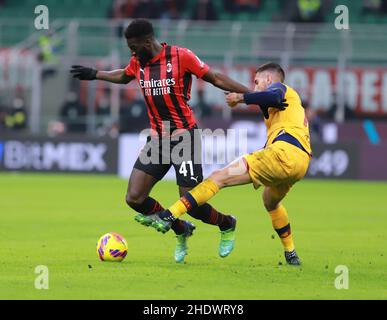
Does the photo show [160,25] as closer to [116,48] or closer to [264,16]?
[116,48]

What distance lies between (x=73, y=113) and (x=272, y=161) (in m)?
18.4

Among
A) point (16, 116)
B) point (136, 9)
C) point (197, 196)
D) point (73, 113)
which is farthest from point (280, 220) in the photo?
point (136, 9)

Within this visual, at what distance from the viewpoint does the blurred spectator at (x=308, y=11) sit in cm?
2927

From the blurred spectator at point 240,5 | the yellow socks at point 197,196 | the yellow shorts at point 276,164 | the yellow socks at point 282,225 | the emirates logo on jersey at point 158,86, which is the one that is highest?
the blurred spectator at point 240,5

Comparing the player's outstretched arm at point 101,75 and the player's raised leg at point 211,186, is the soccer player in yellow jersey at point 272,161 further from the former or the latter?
the player's outstretched arm at point 101,75

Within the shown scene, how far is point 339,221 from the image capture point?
15.8 meters

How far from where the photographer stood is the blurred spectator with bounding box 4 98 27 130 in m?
27.2

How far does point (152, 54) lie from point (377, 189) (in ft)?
44.6

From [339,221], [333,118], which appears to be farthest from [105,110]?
[339,221]

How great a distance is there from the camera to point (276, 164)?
9711 millimetres

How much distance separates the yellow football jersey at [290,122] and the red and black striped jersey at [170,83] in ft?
2.77

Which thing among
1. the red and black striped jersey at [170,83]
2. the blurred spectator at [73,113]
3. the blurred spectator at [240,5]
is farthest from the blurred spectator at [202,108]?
the red and black striped jersey at [170,83]

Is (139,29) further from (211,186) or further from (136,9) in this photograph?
(136,9)

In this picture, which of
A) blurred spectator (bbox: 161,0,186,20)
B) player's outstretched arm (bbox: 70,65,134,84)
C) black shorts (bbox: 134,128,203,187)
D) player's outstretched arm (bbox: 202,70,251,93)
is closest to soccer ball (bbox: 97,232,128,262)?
black shorts (bbox: 134,128,203,187)
